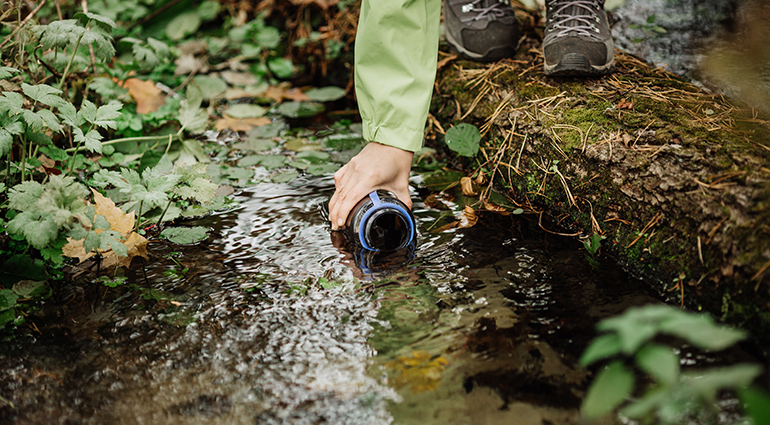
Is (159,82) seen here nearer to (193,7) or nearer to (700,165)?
(193,7)

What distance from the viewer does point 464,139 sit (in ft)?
7.77

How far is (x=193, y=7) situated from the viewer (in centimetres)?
430

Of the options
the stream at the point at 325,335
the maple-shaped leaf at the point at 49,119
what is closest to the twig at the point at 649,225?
the stream at the point at 325,335

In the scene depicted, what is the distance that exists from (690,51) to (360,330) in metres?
2.41

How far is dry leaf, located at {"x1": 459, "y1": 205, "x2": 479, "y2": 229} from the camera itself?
210 cm

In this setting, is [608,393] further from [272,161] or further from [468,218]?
[272,161]

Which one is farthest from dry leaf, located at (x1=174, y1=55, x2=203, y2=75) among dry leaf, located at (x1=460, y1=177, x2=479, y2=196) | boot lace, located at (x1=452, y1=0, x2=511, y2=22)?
dry leaf, located at (x1=460, y1=177, x2=479, y2=196)

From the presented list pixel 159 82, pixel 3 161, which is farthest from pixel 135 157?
pixel 159 82

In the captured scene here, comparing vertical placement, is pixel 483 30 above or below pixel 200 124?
above

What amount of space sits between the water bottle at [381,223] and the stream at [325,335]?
0.07 m

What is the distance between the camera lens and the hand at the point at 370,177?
1971 mm

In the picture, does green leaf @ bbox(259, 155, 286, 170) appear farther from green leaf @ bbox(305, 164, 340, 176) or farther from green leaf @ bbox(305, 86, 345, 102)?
green leaf @ bbox(305, 86, 345, 102)

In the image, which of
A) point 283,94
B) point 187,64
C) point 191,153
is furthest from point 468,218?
point 187,64

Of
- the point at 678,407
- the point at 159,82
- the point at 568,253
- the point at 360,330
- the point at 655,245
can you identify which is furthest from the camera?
the point at 159,82
